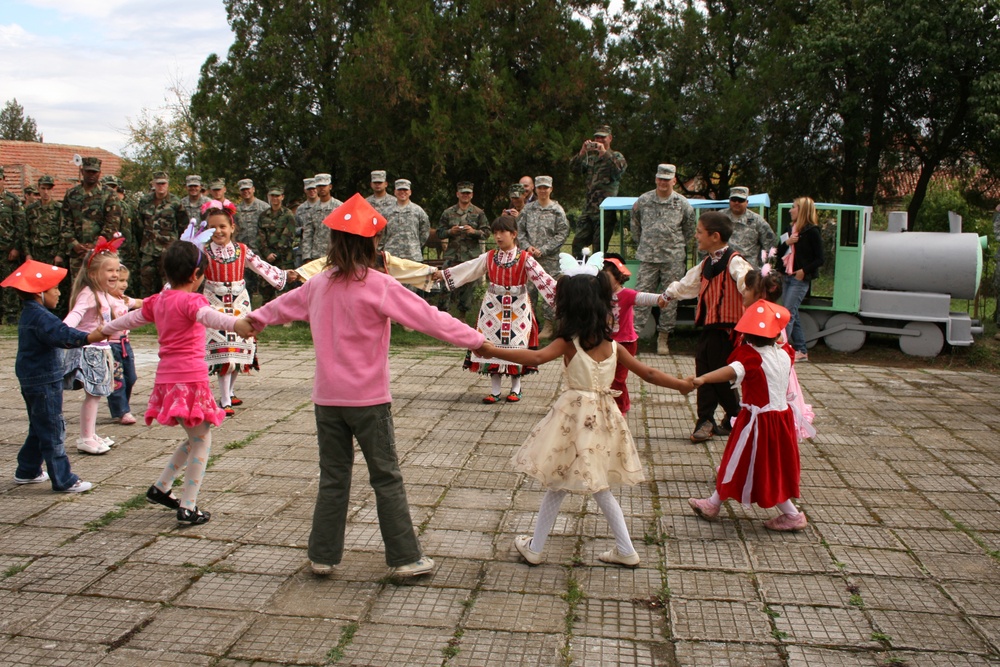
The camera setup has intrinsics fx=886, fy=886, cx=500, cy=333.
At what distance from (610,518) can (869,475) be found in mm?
2414

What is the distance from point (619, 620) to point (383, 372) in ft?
4.98

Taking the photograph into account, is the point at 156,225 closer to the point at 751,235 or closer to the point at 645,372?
the point at 751,235

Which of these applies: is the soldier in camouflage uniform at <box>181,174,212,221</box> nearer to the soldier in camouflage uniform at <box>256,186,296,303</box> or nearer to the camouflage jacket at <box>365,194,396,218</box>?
the soldier in camouflage uniform at <box>256,186,296,303</box>

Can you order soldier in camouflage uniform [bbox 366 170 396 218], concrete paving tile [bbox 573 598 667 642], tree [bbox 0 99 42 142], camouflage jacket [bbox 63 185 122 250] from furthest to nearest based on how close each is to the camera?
tree [bbox 0 99 42 142]
camouflage jacket [bbox 63 185 122 250]
soldier in camouflage uniform [bbox 366 170 396 218]
concrete paving tile [bbox 573 598 667 642]

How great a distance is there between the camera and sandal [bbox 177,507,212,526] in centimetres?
479

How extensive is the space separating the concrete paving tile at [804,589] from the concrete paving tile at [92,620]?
2722 mm

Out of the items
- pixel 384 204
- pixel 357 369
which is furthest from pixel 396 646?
pixel 384 204

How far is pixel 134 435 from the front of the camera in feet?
21.9

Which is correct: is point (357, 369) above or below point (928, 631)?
above

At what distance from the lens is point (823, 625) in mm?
3682

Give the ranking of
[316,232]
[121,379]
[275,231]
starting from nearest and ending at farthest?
[121,379] < [316,232] < [275,231]

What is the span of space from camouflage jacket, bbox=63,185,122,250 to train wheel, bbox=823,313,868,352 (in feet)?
30.9

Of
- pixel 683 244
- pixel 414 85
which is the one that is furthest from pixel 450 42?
pixel 683 244

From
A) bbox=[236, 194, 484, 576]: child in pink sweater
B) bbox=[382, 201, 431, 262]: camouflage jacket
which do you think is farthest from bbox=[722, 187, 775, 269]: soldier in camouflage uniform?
bbox=[236, 194, 484, 576]: child in pink sweater
